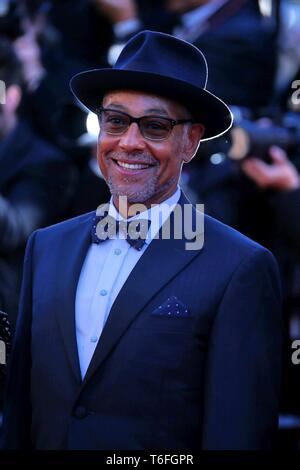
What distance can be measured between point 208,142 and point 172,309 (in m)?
2.05

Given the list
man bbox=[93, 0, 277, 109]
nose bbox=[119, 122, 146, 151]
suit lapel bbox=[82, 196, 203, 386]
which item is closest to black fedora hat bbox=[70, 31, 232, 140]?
nose bbox=[119, 122, 146, 151]

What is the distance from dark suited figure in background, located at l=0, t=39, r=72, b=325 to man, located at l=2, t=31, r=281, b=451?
1.46 meters

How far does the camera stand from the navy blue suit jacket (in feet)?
9.14

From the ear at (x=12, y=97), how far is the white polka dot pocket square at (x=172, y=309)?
243 cm

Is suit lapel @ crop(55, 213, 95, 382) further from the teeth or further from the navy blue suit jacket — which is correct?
the teeth

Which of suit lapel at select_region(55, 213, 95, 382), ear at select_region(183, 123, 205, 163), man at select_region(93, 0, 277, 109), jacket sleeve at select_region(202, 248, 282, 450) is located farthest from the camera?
man at select_region(93, 0, 277, 109)

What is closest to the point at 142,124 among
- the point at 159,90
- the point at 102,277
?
the point at 159,90

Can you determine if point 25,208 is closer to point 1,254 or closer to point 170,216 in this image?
point 1,254

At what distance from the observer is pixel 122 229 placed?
3.08m

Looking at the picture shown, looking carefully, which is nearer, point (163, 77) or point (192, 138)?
point (163, 77)

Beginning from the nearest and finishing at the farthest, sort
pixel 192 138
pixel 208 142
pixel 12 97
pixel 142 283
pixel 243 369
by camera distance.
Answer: pixel 243 369, pixel 142 283, pixel 192 138, pixel 208 142, pixel 12 97

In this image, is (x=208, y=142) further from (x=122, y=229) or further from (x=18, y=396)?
(x=18, y=396)

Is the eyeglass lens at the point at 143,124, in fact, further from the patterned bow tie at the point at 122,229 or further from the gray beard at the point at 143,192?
the patterned bow tie at the point at 122,229

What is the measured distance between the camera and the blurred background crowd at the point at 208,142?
15.3ft
